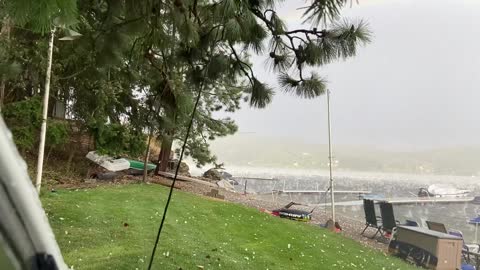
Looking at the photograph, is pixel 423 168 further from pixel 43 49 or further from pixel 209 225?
pixel 43 49

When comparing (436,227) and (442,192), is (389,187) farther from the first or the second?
(436,227)

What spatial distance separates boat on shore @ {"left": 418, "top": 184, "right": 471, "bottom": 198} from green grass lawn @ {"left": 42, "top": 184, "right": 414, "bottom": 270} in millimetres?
5813

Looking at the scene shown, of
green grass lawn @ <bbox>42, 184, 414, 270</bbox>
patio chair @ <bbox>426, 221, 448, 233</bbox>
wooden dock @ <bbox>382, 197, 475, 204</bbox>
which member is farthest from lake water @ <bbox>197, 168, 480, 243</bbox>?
green grass lawn @ <bbox>42, 184, 414, 270</bbox>

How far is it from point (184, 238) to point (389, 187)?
760cm

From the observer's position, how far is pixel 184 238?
12.8 ft

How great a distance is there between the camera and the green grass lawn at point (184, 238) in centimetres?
324

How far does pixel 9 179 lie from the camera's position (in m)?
0.36

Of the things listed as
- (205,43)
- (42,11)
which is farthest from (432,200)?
(42,11)

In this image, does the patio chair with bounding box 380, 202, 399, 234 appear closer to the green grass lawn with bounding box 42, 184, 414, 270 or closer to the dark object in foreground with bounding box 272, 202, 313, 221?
the green grass lawn with bounding box 42, 184, 414, 270

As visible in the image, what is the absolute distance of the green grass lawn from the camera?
10.6ft

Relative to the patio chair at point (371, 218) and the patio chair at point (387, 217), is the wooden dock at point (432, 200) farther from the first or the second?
the patio chair at point (387, 217)

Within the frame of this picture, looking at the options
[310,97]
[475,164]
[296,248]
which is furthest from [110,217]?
[475,164]

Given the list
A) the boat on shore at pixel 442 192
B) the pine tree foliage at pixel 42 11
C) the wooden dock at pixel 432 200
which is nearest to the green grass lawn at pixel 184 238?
the pine tree foliage at pixel 42 11

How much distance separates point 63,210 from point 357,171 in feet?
18.6
